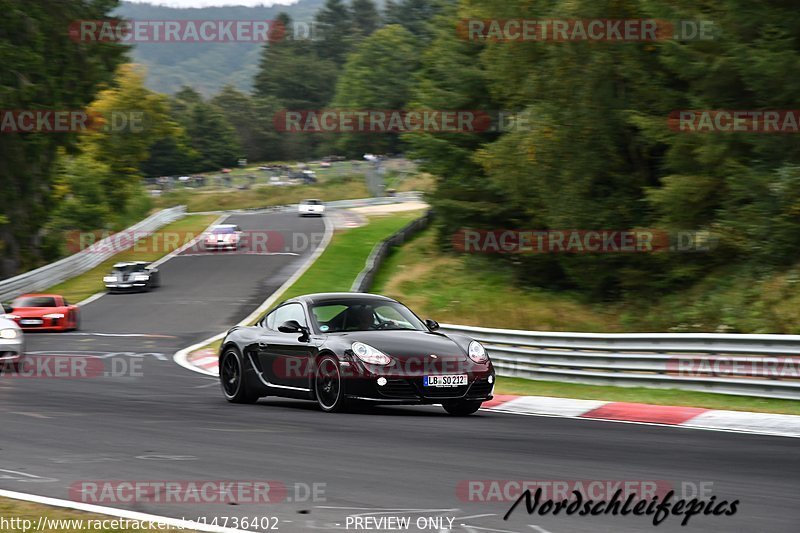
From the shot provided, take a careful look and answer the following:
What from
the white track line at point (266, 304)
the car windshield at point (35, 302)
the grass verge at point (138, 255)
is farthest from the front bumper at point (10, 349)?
the grass verge at point (138, 255)

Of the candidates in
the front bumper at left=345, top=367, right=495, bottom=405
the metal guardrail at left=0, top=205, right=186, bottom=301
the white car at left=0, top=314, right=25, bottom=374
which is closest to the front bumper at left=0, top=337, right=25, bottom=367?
the white car at left=0, top=314, right=25, bottom=374

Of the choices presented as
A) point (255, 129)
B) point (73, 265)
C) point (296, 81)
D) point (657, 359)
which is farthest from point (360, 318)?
point (296, 81)

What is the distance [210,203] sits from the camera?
10331 cm

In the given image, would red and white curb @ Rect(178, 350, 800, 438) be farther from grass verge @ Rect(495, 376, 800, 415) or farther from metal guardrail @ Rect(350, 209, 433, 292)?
metal guardrail @ Rect(350, 209, 433, 292)

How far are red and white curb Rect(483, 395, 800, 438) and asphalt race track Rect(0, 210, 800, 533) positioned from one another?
0.53 metres

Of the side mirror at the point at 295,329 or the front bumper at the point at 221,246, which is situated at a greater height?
the side mirror at the point at 295,329

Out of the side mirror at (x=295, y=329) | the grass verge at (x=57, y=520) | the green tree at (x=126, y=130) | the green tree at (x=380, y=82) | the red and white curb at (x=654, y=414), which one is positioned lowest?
the red and white curb at (x=654, y=414)

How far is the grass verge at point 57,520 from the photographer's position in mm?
6168

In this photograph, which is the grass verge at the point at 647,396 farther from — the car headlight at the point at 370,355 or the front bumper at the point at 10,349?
the front bumper at the point at 10,349

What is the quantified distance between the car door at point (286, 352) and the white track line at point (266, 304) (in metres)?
5.67

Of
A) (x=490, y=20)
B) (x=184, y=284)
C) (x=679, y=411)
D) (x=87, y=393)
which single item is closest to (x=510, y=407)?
(x=679, y=411)

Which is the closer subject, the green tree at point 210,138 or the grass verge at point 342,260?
the grass verge at point 342,260

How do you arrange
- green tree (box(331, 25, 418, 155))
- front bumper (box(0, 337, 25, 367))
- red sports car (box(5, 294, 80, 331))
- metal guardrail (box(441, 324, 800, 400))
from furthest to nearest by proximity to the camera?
green tree (box(331, 25, 418, 155)) < red sports car (box(5, 294, 80, 331)) < front bumper (box(0, 337, 25, 367)) < metal guardrail (box(441, 324, 800, 400))

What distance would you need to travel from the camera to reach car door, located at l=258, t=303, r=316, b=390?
12555mm
